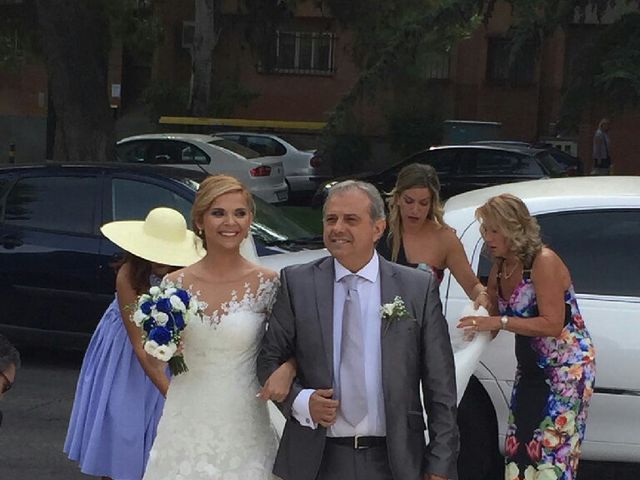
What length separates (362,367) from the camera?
3.36 m

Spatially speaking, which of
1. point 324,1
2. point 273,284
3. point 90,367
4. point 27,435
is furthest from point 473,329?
point 324,1

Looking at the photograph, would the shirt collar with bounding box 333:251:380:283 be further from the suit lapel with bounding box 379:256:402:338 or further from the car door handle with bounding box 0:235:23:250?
the car door handle with bounding box 0:235:23:250

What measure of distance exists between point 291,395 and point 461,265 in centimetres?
211

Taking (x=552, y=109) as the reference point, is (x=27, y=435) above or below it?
below

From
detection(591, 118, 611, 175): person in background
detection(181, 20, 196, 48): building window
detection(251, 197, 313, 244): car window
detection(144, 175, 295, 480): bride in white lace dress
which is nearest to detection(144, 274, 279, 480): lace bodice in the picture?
detection(144, 175, 295, 480): bride in white lace dress

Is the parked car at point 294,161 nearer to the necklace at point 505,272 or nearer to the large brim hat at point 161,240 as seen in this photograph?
the necklace at point 505,272

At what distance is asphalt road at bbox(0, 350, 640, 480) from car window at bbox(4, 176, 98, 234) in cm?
120

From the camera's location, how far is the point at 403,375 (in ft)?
10.9

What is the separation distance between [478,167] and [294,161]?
4878 mm

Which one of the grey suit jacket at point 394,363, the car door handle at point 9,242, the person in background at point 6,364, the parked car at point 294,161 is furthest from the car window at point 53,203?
the parked car at point 294,161

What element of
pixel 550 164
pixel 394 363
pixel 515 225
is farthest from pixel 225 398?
pixel 550 164

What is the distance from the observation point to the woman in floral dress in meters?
4.54

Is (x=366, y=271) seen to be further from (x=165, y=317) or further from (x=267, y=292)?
(x=165, y=317)

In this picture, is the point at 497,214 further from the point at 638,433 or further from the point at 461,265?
the point at 638,433
